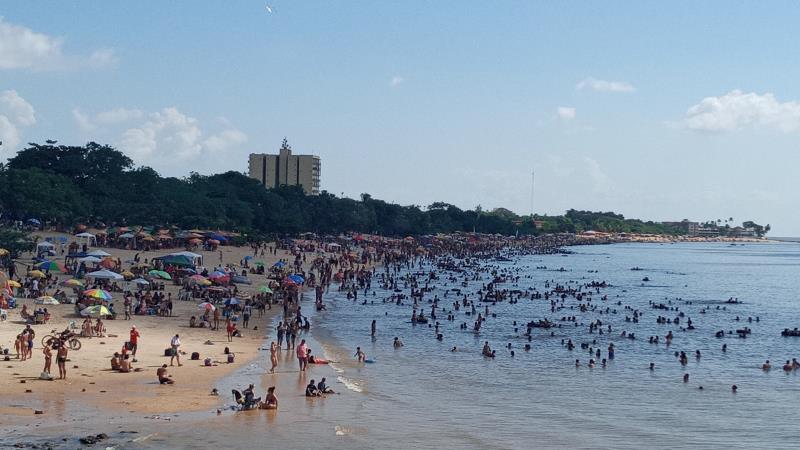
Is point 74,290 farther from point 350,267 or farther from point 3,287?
point 350,267

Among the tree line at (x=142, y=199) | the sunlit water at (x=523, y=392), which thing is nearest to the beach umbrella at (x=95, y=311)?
the sunlit water at (x=523, y=392)

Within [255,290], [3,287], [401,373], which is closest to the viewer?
[401,373]

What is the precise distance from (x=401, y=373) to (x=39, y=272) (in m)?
18.6

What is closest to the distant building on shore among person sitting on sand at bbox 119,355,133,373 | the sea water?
the sea water

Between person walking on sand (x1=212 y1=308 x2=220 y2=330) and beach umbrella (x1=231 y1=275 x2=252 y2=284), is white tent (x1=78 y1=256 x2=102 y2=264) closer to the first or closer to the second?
beach umbrella (x1=231 y1=275 x2=252 y2=284)

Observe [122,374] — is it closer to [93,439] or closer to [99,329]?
[99,329]

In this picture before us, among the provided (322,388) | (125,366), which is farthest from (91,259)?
(322,388)

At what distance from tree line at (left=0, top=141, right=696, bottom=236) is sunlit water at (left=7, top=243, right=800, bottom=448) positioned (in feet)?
A: 89.8

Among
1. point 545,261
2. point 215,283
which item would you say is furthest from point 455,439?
point 545,261

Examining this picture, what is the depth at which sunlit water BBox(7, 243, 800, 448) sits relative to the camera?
20.5 meters

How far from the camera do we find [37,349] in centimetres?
2633

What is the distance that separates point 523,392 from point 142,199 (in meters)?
62.4

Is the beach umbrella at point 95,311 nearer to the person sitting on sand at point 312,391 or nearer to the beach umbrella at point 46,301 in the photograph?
the beach umbrella at point 46,301

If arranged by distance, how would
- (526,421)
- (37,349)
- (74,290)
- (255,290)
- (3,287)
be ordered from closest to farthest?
(526,421) → (37,349) → (3,287) → (74,290) → (255,290)
